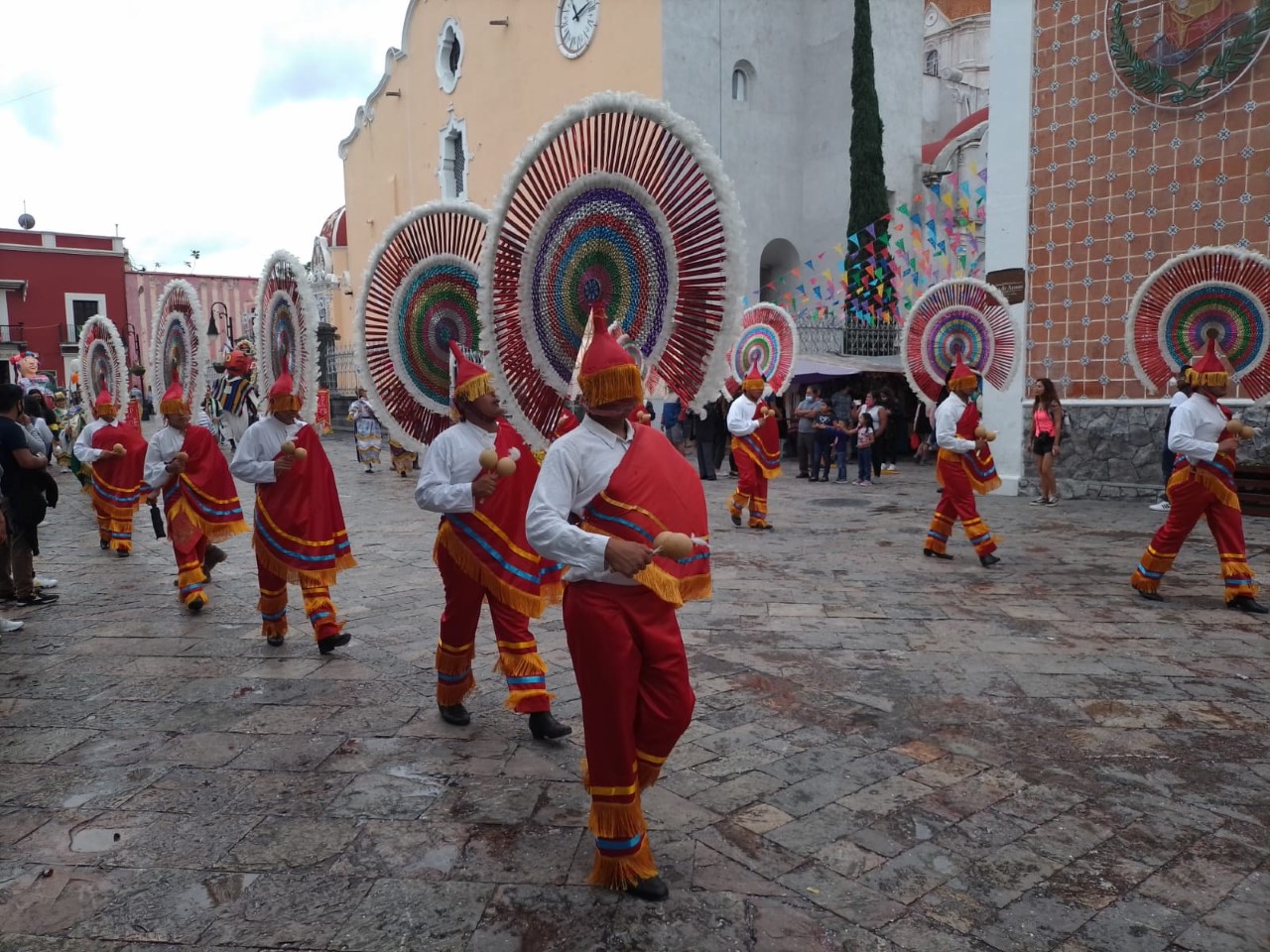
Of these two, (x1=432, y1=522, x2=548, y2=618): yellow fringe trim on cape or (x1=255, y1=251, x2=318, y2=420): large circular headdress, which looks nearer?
(x1=432, y1=522, x2=548, y2=618): yellow fringe trim on cape

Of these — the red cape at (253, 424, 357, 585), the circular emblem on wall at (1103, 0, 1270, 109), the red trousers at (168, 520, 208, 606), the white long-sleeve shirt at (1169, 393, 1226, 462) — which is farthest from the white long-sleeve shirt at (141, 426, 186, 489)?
the circular emblem on wall at (1103, 0, 1270, 109)

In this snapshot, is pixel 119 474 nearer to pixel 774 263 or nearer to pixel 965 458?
pixel 965 458

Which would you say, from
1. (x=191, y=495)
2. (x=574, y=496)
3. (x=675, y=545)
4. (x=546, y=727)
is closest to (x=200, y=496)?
(x=191, y=495)

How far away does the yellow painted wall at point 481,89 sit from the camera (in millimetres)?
20812

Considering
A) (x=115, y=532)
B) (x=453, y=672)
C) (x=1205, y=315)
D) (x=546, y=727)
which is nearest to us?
(x=546, y=727)

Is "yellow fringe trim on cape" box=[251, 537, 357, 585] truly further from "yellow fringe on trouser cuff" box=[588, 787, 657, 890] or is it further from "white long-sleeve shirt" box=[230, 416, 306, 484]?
"yellow fringe on trouser cuff" box=[588, 787, 657, 890]

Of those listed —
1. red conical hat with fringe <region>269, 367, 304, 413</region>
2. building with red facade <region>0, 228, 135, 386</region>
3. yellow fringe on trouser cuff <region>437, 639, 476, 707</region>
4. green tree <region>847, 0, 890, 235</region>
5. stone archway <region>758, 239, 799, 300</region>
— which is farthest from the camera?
building with red facade <region>0, 228, 135, 386</region>

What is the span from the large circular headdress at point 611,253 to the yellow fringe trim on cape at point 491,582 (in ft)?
2.16

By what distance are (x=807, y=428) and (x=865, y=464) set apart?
3.90 feet

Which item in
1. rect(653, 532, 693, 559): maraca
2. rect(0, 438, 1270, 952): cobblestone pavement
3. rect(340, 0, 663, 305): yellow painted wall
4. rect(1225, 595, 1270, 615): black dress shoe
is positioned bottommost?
rect(0, 438, 1270, 952): cobblestone pavement

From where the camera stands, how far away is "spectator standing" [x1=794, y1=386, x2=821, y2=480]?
1452 centimetres

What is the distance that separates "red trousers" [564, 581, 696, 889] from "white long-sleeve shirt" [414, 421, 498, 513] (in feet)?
4.14

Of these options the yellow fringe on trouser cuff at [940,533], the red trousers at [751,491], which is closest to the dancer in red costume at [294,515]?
the yellow fringe on trouser cuff at [940,533]

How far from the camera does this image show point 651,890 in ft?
9.02
